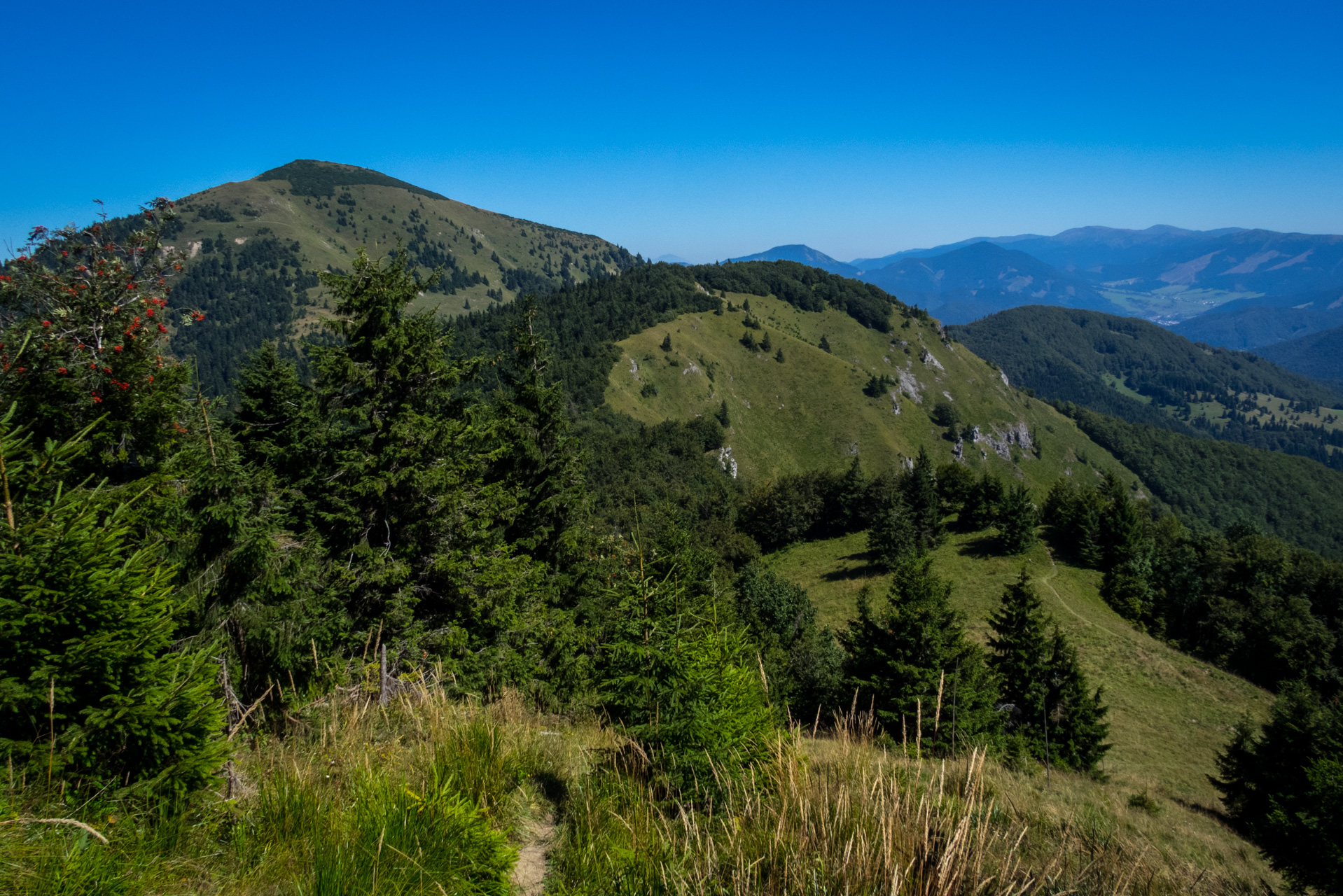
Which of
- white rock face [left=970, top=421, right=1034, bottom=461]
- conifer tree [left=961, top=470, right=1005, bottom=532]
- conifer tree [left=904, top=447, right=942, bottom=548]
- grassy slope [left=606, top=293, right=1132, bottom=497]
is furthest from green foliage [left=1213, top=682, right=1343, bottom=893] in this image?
white rock face [left=970, top=421, right=1034, bottom=461]

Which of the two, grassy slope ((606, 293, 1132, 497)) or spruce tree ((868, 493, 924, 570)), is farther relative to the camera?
grassy slope ((606, 293, 1132, 497))

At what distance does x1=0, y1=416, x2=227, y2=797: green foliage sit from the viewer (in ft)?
9.53

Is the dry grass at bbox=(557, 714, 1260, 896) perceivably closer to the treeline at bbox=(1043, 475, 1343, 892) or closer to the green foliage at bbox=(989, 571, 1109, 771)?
the treeline at bbox=(1043, 475, 1343, 892)

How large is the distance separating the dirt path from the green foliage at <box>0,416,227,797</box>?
72.8 inches

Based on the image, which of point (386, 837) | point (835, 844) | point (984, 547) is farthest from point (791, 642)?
point (386, 837)

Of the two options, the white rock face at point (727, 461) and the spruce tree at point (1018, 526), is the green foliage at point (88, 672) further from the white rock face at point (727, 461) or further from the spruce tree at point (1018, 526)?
the white rock face at point (727, 461)

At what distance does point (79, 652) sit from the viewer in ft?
9.71

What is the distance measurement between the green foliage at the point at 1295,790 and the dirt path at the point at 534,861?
39.9 feet

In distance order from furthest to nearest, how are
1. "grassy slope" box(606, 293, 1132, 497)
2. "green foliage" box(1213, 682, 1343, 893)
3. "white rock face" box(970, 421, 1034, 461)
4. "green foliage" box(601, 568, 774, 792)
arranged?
"white rock face" box(970, 421, 1034, 461), "grassy slope" box(606, 293, 1132, 497), "green foliage" box(1213, 682, 1343, 893), "green foliage" box(601, 568, 774, 792)

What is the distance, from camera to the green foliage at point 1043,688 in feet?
88.3

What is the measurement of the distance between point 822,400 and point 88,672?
14532 centimetres

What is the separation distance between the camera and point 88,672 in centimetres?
300

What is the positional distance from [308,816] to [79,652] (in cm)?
140

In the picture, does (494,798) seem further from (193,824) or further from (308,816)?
(193,824)
